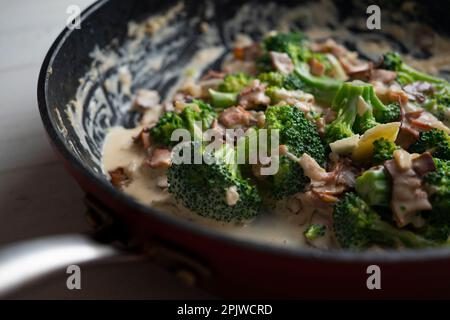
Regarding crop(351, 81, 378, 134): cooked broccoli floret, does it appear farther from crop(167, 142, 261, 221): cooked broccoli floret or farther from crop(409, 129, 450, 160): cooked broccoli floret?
crop(167, 142, 261, 221): cooked broccoli floret

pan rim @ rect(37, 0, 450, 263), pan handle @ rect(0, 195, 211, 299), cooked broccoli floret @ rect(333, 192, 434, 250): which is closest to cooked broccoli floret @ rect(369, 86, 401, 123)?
cooked broccoli floret @ rect(333, 192, 434, 250)

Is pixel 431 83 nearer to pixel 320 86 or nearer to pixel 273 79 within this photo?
pixel 320 86

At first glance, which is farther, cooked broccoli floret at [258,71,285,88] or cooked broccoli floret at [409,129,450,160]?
cooked broccoli floret at [258,71,285,88]

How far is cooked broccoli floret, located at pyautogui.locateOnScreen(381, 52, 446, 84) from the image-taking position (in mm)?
1905

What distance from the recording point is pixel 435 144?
5.04 feet

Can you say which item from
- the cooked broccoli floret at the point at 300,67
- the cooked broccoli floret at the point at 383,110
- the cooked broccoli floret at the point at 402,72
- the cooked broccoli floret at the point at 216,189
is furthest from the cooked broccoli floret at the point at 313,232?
the cooked broccoli floret at the point at 402,72

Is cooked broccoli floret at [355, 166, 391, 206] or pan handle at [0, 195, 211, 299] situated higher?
cooked broccoli floret at [355, 166, 391, 206]

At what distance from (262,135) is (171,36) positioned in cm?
79

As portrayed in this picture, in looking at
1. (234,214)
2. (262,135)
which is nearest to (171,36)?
(262,135)

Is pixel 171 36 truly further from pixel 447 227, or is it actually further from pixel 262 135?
pixel 447 227

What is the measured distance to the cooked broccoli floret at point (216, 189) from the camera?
1418 mm

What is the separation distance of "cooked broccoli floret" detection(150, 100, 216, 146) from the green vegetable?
10cm

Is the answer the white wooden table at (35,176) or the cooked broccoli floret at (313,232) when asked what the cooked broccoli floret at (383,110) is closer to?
the cooked broccoli floret at (313,232)

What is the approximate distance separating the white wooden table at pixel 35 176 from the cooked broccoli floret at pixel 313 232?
0.28 m
